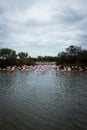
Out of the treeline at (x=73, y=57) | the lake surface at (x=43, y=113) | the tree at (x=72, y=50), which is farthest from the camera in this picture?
the tree at (x=72, y=50)

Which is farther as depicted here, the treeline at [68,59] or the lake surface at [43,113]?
the treeline at [68,59]

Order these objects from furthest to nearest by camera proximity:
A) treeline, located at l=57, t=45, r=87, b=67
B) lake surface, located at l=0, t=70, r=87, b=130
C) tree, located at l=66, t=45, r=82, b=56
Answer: tree, located at l=66, t=45, r=82, b=56
treeline, located at l=57, t=45, r=87, b=67
lake surface, located at l=0, t=70, r=87, b=130

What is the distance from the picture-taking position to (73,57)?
249 feet

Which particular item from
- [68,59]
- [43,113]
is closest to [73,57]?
[68,59]

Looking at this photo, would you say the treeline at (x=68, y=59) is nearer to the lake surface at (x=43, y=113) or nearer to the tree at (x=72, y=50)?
the tree at (x=72, y=50)

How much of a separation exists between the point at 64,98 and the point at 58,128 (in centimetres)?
616

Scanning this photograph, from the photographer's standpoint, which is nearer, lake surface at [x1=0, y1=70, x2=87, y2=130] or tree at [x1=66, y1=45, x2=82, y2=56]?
lake surface at [x1=0, y1=70, x2=87, y2=130]

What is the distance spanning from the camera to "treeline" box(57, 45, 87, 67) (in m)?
69.9

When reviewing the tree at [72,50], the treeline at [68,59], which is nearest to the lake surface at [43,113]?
the treeline at [68,59]

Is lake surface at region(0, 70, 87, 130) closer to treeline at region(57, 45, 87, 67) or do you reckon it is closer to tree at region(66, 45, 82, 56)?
treeline at region(57, 45, 87, 67)

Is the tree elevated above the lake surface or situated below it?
above

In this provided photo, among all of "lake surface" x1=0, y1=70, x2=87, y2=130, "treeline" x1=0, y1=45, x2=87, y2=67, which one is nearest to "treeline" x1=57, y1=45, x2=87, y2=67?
"treeline" x1=0, y1=45, x2=87, y2=67

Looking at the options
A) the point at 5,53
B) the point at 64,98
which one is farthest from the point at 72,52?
the point at 64,98

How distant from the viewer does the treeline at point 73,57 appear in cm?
6994
